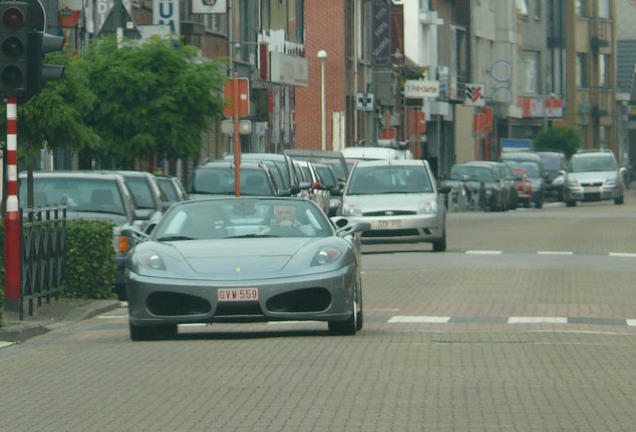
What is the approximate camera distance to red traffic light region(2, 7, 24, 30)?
56.4 feet

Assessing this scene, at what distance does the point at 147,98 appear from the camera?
33094 millimetres

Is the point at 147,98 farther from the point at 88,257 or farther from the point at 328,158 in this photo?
the point at 88,257

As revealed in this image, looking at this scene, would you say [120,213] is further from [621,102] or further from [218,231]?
[621,102]

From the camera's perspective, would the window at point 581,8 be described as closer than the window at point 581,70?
Yes

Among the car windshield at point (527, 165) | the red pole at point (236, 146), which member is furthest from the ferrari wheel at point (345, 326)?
the car windshield at point (527, 165)

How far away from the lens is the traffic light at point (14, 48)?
1714 cm

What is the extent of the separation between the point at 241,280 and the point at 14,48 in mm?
3872

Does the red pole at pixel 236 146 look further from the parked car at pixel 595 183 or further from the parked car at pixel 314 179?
the parked car at pixel 595 183

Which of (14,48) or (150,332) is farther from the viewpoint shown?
(14,48)

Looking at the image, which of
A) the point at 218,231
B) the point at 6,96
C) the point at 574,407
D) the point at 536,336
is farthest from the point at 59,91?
the point at 574,407

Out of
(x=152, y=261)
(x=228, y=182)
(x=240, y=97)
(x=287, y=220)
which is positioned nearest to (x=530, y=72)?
(x=240, y=97)

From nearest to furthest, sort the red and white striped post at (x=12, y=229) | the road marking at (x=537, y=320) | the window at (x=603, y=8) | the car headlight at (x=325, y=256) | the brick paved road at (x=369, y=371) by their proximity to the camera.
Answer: the brick paved road at (x=369, y=371) < the car headlight at (x=325, y=256) < the red and white striped post at (x=12, y=229) < the road marking at (x=537, y=320) < the window at (x=603, y=8)

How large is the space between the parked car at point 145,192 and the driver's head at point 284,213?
7.21 m

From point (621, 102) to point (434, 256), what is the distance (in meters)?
90.6
